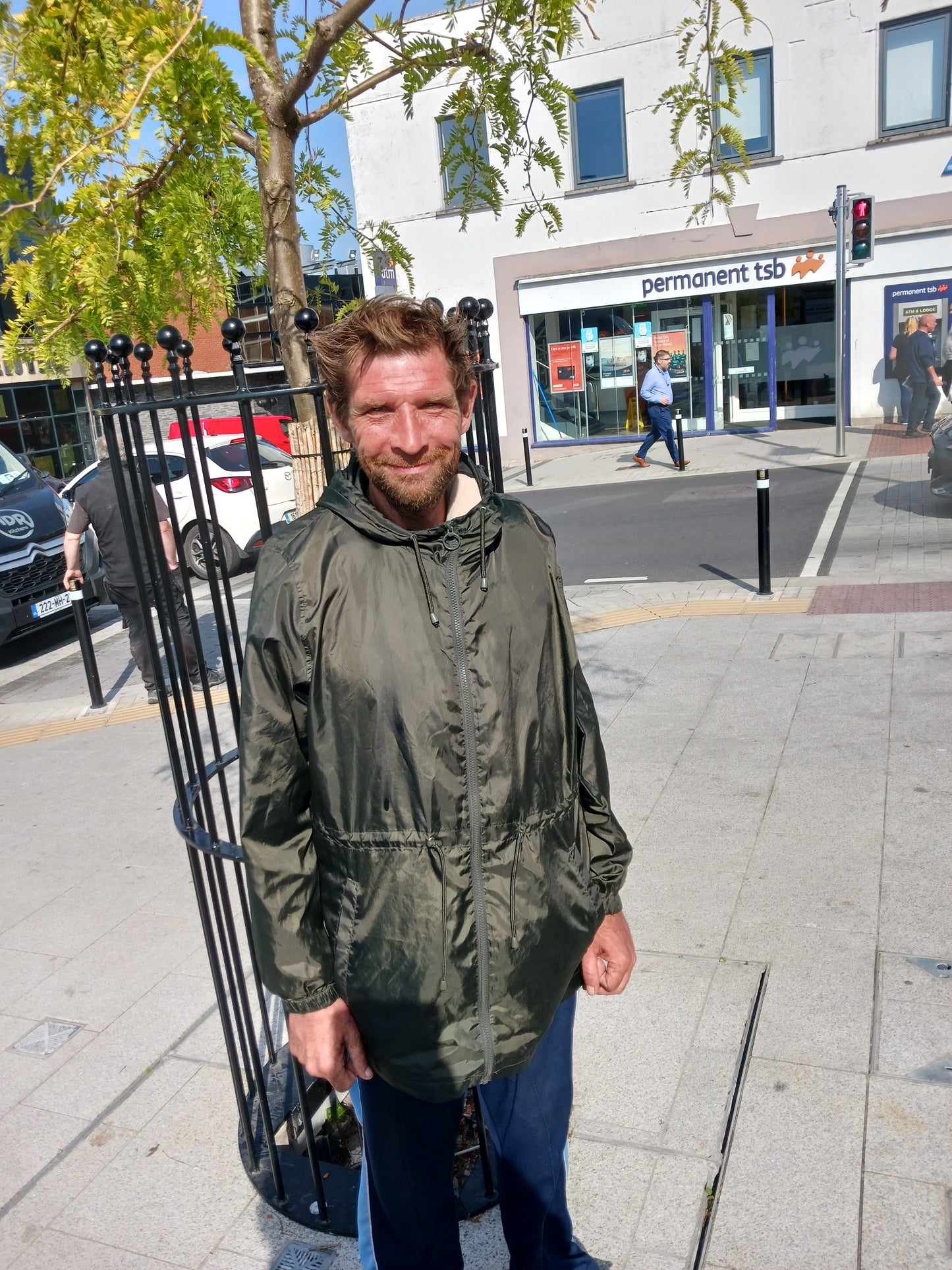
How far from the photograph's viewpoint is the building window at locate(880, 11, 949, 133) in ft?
51.7

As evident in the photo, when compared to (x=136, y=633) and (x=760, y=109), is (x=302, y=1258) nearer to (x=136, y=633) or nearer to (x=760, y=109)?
(x=136, y=633)

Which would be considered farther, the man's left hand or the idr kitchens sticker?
the idr kitchens sticker

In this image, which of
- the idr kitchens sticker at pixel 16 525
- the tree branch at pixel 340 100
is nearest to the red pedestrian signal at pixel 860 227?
the idr kitchens sticker at pixel 16 525

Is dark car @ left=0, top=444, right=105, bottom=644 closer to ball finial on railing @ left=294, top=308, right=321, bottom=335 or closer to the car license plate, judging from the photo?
the car license plate

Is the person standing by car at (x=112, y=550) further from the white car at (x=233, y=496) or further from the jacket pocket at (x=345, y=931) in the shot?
the jacket pocket at (x=345, y=931)

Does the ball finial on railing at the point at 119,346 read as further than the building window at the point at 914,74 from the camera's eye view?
No

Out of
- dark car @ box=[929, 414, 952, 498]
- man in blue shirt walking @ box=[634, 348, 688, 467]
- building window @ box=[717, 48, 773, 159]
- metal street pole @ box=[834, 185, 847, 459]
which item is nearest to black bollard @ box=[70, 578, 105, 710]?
dark car @ box=[929, 414, 952, 498]

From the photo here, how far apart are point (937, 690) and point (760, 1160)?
3753 mm

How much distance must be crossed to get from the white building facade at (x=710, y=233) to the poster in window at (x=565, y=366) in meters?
0.04

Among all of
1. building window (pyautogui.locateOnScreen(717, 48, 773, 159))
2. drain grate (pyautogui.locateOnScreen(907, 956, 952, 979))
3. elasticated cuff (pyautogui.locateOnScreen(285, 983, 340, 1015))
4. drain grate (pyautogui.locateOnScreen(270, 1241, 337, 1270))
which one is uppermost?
building window (pyautogui.locateOnScreen(717, 48, 773, 159))

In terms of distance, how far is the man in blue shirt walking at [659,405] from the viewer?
49.8ft

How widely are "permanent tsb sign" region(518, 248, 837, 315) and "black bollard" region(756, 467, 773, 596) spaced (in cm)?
1065

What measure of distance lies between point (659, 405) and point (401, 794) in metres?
14.7

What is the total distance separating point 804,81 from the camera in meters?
16.5
